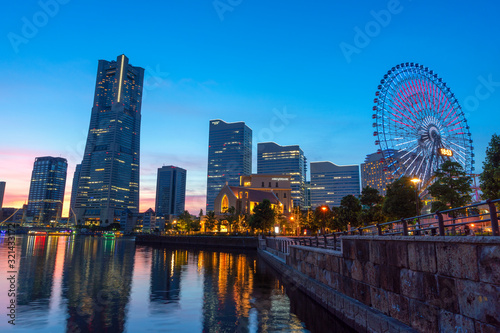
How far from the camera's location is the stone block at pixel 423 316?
416 inches

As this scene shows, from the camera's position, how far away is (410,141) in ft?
187

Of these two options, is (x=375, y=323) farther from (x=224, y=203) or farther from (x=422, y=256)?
(x=224, y=203)

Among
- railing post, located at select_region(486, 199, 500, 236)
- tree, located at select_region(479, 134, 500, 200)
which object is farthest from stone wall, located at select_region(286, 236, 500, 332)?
tree, located at select_region(479, 134, 500, 200)

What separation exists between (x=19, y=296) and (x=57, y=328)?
36.4ft

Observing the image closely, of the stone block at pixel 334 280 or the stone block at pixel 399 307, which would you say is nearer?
the stone block at pixel 399 307

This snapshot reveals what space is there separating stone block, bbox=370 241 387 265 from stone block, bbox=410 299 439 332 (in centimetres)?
235

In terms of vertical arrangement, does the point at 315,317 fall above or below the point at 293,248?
below

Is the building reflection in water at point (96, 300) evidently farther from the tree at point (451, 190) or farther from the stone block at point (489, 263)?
the tree at point (451, 190)

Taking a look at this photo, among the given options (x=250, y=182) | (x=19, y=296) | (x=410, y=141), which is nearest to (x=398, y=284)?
(x=19, y=296)

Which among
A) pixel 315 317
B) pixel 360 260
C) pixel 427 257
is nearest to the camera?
pixel 427 257

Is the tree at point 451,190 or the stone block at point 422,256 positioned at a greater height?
the tree at point 451,190

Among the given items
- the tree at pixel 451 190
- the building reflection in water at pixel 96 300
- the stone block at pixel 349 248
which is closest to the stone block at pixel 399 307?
the stone block at pixel 349 248

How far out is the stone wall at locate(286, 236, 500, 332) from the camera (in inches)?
344

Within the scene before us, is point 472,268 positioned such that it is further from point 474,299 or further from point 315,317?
point 315,317
